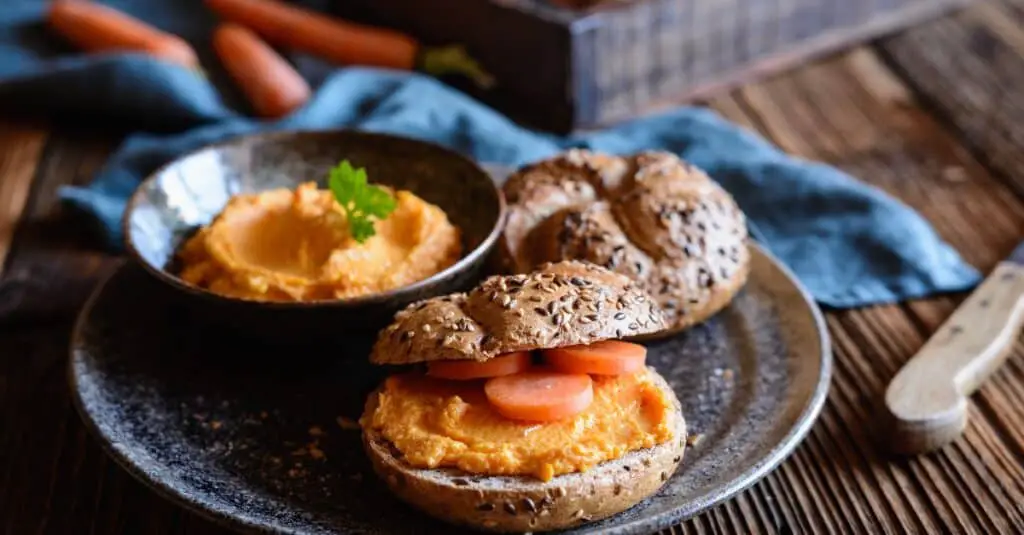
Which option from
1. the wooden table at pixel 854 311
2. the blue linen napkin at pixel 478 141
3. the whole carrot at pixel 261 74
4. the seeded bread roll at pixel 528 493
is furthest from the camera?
the whole carrot at pixel 261 74

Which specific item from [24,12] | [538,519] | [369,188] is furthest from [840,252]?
[24,12]

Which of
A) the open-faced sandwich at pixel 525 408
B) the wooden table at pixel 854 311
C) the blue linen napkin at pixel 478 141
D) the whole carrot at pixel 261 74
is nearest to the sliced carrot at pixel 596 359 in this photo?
the open-faced sandwich at pixel 525 408

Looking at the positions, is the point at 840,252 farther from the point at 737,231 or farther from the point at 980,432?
the point at 980,432

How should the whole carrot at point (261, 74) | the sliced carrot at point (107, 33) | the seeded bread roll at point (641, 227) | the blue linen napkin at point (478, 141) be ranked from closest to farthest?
the seeded bread roll at point (641, 227), the blue linen napkin at point (478, 141), the whole carrot at point (261, 74), the sliced carrot at point (107, 33)

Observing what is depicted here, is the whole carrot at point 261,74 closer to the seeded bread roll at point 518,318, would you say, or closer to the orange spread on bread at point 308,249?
the orange spread on bread at point 308,249

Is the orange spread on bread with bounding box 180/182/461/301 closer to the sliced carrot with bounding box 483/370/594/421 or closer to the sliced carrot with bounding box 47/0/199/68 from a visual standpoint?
the sliced carrot with bounding box 483/370/594/421

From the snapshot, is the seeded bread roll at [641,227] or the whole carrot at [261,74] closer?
the seeded bread roll at [641,227]
